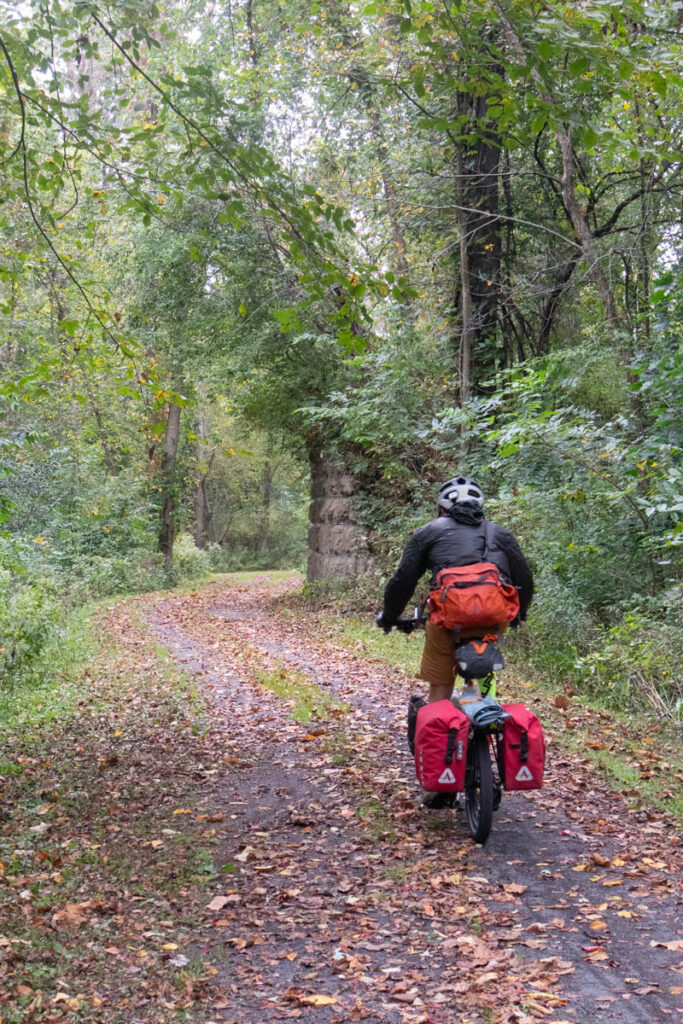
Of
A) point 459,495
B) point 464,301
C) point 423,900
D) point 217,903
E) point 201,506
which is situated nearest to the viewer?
point 423,900

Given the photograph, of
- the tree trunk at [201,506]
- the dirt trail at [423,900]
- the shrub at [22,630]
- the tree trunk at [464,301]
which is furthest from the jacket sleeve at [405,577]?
the tree trunk at [201,506]

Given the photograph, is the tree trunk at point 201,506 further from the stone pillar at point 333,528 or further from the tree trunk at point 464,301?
the tree trunk at point 464,301

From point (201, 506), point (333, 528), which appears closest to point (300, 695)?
point (333, 528)

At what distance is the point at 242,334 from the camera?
18625 mm

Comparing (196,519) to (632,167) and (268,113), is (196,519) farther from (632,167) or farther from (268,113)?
(632,167)

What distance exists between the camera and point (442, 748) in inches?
194

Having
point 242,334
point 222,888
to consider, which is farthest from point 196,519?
point 222,888

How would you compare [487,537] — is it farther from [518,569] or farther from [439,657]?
[439,657]

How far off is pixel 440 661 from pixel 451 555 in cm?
72

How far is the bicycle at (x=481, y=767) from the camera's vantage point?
4922 millimetres

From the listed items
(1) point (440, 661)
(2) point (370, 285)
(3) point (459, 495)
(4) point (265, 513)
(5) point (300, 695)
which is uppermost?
(2) point (370, 285)

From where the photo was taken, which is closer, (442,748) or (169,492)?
(442,748)

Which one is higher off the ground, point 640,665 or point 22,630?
point 640,665

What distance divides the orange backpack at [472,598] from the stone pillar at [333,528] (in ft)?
43.7
